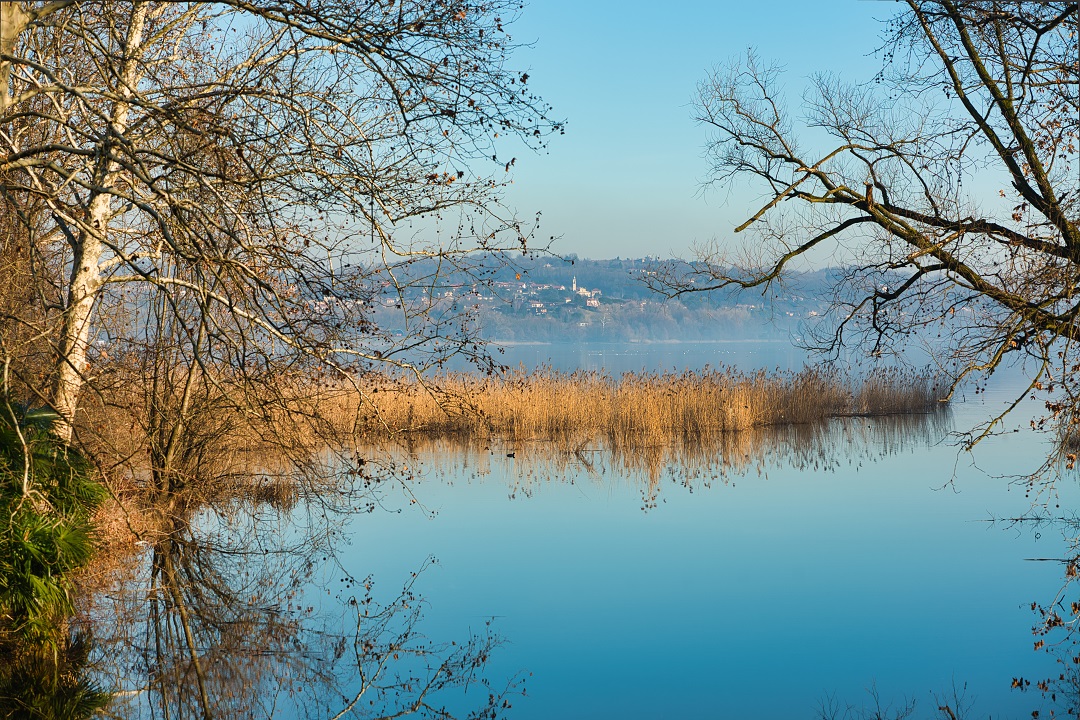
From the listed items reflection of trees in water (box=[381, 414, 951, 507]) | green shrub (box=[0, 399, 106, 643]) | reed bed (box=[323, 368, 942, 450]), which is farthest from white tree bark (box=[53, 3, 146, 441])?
reed bed (box=[323, 368, 942, 450])

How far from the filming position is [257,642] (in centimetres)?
705

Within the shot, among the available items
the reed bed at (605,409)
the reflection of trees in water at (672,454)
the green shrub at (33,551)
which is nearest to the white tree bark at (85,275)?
the green shrub at (33,551)

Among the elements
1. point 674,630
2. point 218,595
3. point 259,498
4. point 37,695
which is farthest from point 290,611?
point 259,498

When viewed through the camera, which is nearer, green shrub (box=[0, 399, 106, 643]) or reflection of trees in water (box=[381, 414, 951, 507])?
green shrub (box=[0, 399, 106, 643])

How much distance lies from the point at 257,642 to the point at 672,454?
10.5 metres

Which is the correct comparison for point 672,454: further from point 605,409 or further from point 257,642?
point 257,642

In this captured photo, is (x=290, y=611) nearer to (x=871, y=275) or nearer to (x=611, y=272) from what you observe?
(x=871, y=275)

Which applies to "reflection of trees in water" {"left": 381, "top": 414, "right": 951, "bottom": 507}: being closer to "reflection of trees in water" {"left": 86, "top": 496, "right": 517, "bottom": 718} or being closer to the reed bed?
the reed bed

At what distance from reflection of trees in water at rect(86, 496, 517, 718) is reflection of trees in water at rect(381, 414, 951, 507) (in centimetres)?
519

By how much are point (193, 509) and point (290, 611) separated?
12.4 feet

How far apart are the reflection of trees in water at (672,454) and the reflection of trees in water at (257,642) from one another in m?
5.19

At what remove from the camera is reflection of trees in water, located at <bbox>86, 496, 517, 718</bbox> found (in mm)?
5980

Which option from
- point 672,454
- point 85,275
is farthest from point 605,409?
point 85,275

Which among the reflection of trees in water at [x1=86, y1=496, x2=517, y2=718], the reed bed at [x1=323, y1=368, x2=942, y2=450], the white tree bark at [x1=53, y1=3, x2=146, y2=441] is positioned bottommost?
the reflection of trees in water at [x1=86, y1=496, x2=517, y2=718]
